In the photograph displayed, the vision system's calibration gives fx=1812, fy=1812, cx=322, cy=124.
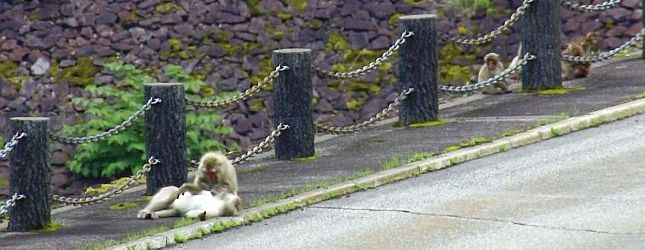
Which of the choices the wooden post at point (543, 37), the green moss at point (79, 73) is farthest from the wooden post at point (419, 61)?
the green moss at point (79, 73)

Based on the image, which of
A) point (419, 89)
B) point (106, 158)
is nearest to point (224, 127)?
point (106, 158)

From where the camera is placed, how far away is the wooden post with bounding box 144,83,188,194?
15219 millimetres

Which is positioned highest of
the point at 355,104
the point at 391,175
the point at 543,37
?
the point at 543,37

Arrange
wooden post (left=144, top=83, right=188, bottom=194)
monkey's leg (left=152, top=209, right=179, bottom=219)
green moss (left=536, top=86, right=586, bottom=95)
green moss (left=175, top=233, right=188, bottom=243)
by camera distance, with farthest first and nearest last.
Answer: green moss (left=536, top=86, right=586, bottom=95) → wooden post (left=144, top=83, right=188, bottom=194) → monkey's leg (left=152, top=209, right=179, bottom=219) → green moss (left=175, top=233, right=188, bottom=243)

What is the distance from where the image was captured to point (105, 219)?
14500mm

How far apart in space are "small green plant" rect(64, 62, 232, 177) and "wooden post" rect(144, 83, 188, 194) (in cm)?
993

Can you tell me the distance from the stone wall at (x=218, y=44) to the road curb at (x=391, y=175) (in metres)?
11.4

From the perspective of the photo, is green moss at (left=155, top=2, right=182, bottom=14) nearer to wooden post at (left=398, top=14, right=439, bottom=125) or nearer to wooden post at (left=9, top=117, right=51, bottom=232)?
wooden post at (left=398, top=14, right=439, bottom=125)

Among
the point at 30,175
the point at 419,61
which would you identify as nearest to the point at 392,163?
the point at 419,61

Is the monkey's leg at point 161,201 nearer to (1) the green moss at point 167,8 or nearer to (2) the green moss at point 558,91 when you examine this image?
(2) the green moss at point 558,91

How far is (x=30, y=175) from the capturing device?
45.8 ft

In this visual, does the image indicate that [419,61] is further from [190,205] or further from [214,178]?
[190,205]

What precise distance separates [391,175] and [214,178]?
163cm

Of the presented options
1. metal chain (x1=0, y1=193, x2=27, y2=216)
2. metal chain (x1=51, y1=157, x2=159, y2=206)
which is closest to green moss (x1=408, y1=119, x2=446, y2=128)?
metal chain (x1=51, y1=157, x2=159, y2=206)
